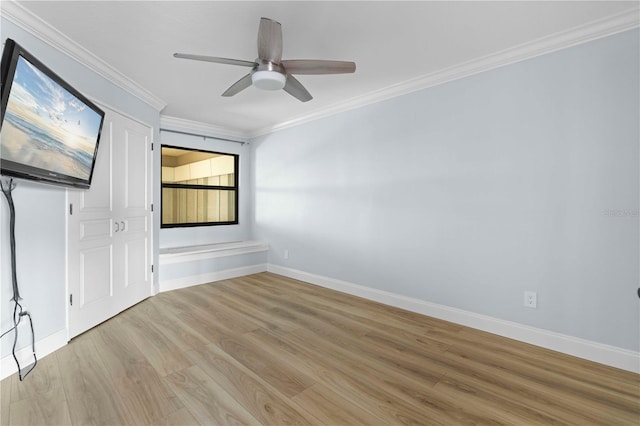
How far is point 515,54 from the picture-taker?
8.57ft

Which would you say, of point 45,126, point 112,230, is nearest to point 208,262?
point 112,230

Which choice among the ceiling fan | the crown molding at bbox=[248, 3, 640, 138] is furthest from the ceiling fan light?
the crown molding at bbox=[248, 3, 640, 138]

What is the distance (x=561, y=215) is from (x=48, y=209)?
409 cm

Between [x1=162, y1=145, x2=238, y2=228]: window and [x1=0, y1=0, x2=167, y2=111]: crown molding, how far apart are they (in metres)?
1.54

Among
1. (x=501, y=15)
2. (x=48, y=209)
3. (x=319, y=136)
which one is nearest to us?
(x=501, y=15)

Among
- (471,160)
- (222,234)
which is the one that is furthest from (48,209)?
(471,160)

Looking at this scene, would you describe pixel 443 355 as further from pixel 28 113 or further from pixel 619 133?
pixel 28 113

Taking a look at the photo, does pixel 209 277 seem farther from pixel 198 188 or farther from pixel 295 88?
pixel 295 88

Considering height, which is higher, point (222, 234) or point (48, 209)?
point (48, 209)

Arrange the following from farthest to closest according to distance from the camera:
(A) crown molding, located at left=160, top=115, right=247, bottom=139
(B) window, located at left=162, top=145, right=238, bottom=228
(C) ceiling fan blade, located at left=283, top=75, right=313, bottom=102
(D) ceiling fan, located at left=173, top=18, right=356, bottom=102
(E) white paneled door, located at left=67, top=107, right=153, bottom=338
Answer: (B) window, located at left=162, top=145, right=238, bottom=228
(A) crown molding, located at left=160, top=115, right=247, bottom=139
(E) white paneled door, located at left=67, top=107, right=153, bottom=338
(C) ceiling fan blade, located at left=283, top=75, right=313, bottom=102
(D) ceiling fan, located at left=173, top=18, right=356, bottom=102

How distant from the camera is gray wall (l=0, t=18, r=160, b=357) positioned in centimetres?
204

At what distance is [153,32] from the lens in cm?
236

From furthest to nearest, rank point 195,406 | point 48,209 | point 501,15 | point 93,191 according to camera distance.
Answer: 1. point 93,191
2. point 48,209
3. point 501,15
4. point 195,406

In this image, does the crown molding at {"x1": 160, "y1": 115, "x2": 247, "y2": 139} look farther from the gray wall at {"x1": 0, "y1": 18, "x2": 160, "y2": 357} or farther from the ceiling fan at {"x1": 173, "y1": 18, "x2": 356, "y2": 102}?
the ceiling fan at {"x1": 173, "y1": 18, "x2": 356, "y2": 102}
